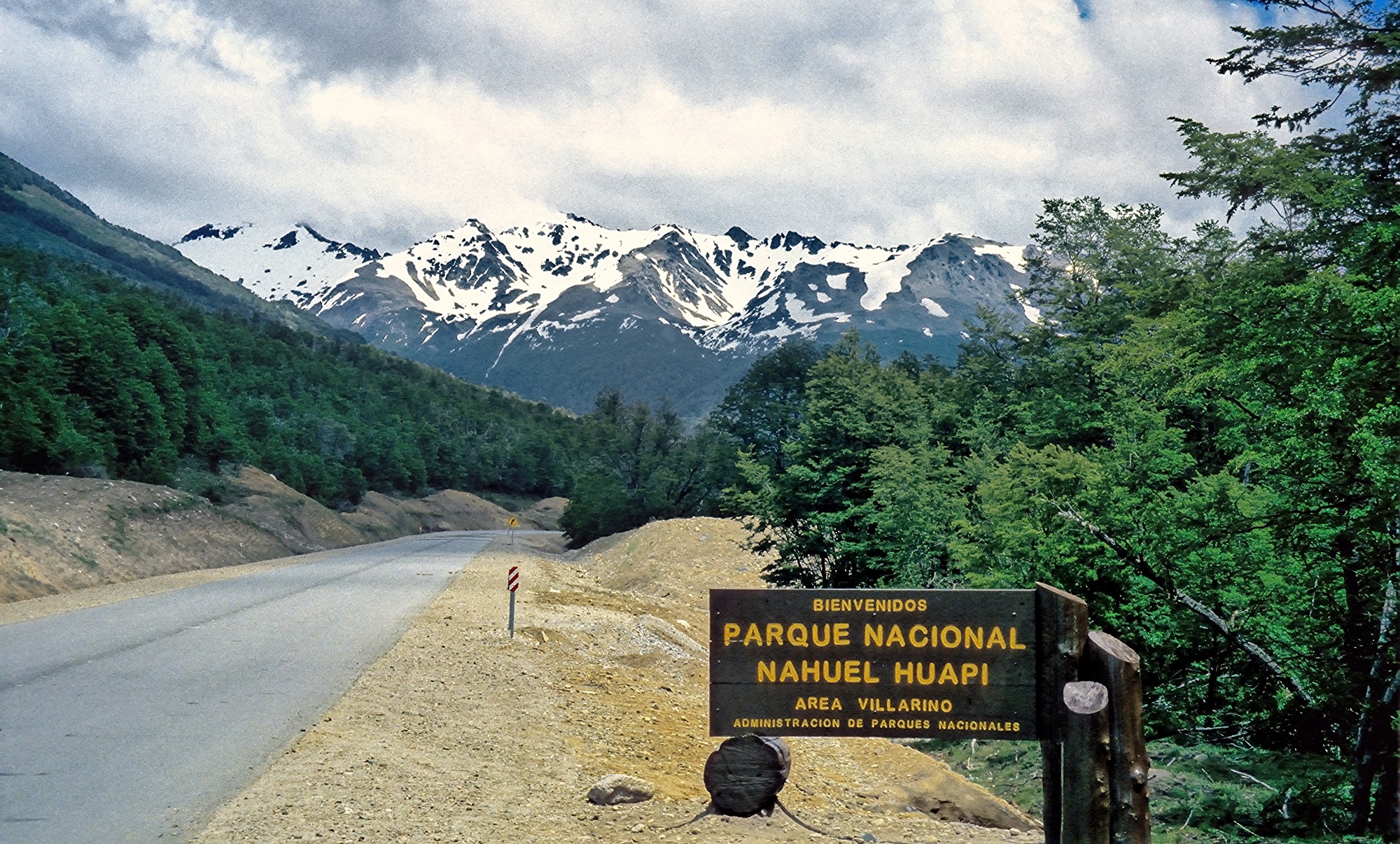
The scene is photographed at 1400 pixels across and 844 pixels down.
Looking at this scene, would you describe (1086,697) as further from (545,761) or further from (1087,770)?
(545,761)

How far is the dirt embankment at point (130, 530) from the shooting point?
2611 centimetres

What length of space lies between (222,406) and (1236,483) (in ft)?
251

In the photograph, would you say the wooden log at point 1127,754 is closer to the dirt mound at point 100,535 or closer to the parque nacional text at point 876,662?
the parque nacional text at point 876,662

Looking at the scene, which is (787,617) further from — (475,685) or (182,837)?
(475,685)

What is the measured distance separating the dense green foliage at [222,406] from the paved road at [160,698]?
99.3 ft

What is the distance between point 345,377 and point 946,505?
4562 inches

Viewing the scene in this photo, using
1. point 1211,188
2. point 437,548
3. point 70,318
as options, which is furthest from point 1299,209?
point 70,318

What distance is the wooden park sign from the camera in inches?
218

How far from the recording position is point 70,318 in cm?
5353

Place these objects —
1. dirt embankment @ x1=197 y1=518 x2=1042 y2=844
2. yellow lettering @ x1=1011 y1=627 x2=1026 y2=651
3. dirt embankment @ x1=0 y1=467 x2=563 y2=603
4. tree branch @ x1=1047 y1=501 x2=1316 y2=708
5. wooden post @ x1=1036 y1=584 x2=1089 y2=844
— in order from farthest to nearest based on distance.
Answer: dirt embankment @ x1=0 y1=467 x2=563 y2=603
tree branch @ x1=1047 y1=501 x2=1316 y2=708
dirt embankment @ x1=197 y1=518 x2=1042 y2=844
yellow lettering @ x1=1011 y1=627 x2=1026 y2=651
wooden post @ x1=1036 y1=584 x2=1089 y2=844

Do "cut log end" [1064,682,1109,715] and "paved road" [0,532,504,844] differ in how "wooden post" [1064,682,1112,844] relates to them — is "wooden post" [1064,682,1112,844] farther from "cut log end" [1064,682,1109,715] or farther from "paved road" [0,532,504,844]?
"paved road" [0,532,504,844]

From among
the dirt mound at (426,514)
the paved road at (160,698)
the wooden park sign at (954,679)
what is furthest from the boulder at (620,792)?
the dirt mound at (426,514)

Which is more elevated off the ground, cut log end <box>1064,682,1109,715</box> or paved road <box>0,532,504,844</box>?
cut log end <box>1064,682,1109,715</box>

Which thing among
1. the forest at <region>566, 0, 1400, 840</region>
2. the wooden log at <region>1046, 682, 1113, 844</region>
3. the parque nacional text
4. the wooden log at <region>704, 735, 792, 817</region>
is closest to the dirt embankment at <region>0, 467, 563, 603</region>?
the forest at <region>566, 0, 1400, 840</region>
